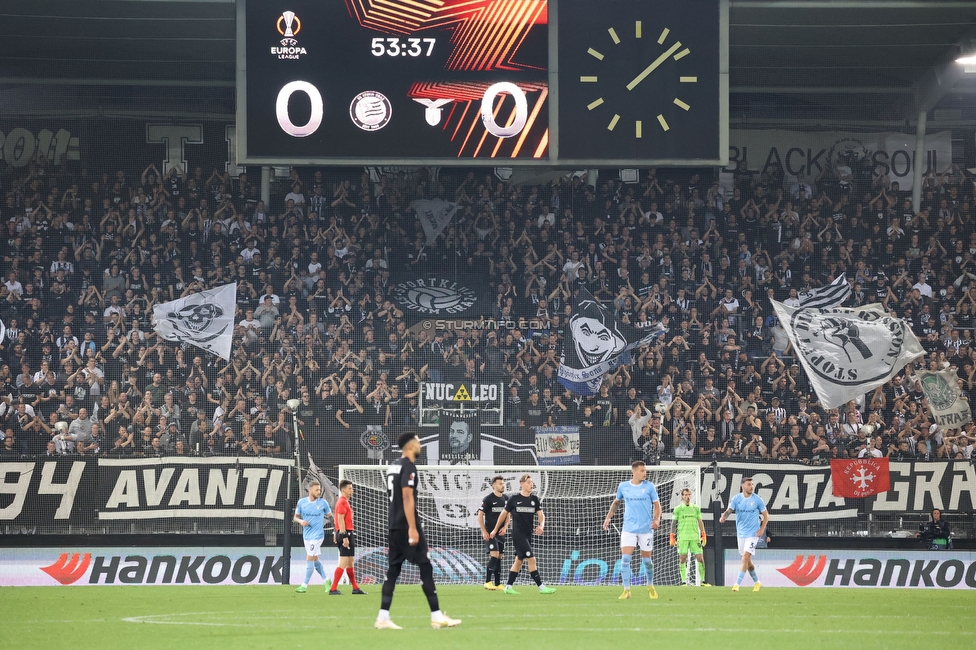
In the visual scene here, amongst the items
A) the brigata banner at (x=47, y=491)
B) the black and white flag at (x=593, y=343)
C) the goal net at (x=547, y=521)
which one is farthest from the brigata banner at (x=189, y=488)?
the black and white flag at (x=593, y=343)

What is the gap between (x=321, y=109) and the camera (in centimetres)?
1723

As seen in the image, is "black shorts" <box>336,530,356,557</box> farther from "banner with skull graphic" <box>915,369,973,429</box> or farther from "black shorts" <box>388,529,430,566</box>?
"banner with skull graphic" <box>915,369,973,429</box>

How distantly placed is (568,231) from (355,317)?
4.94 m

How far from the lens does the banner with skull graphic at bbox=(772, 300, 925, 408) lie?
24375mm

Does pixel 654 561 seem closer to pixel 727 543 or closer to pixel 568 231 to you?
pixel 727 543

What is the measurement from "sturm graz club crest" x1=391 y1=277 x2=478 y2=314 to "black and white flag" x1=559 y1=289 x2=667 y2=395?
→ 2256mm

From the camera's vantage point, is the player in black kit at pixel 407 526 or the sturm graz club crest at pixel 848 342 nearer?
the player in black kit at pixel 407 526

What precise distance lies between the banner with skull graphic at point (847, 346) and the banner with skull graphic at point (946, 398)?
559mm

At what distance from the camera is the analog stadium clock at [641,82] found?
685 inches

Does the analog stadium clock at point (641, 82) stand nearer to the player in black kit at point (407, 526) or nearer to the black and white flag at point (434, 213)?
the player in black kit at point (407, 526)

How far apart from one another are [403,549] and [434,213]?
1616 cm

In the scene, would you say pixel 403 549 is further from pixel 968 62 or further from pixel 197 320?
pixel 968 62

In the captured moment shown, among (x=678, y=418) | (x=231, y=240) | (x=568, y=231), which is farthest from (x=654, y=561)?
(x=231, y=240)

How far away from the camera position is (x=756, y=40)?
25.0 meters
